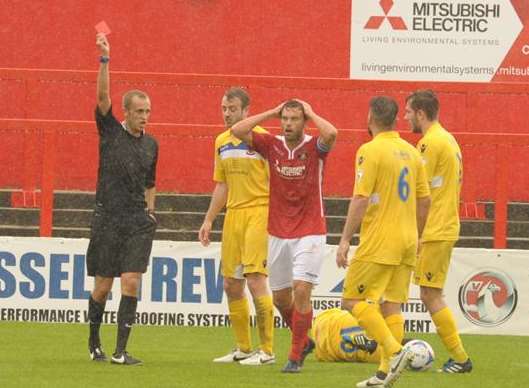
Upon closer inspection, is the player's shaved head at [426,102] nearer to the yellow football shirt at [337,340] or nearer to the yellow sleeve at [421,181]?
the yellow sleeve at [421,181]

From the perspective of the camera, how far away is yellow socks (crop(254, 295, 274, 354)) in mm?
12758

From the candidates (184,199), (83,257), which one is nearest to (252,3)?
(184,199)

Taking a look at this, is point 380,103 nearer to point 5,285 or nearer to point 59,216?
point 5,285

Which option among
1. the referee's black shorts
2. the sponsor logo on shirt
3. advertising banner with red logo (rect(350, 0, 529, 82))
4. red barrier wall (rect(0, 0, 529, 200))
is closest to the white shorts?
the sponsor logo on shirt

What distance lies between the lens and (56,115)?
22422 mm

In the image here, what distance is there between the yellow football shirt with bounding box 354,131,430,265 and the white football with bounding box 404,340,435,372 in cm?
69

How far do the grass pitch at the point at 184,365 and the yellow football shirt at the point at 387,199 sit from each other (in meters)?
0.98

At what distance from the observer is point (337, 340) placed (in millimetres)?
13180

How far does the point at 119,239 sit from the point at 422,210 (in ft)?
8.06

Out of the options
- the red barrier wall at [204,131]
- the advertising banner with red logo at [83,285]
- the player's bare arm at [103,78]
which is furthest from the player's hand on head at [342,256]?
the red barrier wall at [204,131]

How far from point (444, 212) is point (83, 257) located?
5392 mm

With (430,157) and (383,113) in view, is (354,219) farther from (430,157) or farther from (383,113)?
(430,157)

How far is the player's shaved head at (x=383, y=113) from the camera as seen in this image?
1127cm

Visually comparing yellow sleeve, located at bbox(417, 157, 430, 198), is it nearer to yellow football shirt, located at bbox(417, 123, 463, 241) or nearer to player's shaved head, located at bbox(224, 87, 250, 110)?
yellow football shirt, located at bbox(417, 123, 463, 241)
